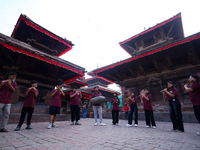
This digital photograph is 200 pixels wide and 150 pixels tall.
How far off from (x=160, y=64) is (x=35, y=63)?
9.64 m

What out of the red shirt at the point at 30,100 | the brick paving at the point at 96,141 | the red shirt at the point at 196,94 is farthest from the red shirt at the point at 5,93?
the red shirt at the point at 196,94

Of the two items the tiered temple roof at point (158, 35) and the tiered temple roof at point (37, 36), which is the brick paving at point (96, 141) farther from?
the tiered temple roof at point (158, 35)

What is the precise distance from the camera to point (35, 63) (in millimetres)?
7250

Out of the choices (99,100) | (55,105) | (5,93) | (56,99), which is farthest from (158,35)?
(5,93)

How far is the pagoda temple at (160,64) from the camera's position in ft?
23.3

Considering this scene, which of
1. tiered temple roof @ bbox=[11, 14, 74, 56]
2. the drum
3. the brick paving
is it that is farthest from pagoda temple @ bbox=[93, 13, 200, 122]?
the brick paving

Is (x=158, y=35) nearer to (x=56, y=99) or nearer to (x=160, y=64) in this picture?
(x=160, y=64)

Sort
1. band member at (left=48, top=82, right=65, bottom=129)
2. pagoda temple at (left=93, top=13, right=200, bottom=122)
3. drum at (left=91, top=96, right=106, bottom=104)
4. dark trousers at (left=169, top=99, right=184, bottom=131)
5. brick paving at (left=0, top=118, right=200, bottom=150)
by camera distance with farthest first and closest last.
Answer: pagoda temple at (left=93, top=13, right=200, bottom=122) < drum at (left=91, top=96, right=106, bottom=104) < band member at (left=48, top=82, right=65, bottom=129) < dark trousers at (left=169, top=99, right=184, bottom=131) < brick paving at (left=0, top=118, right=200, bottom=150)

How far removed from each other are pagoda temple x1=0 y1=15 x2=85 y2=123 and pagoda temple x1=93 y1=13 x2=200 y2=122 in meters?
3.78

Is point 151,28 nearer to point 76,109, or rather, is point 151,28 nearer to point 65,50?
point 65,50

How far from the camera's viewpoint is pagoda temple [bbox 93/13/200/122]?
7.10 meters

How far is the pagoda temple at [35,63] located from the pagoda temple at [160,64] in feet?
12.4

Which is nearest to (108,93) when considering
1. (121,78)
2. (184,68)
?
(121,78)

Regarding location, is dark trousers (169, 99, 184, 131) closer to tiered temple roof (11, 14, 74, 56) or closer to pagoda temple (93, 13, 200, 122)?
pagoda temple (93, 13, 200, 122)
